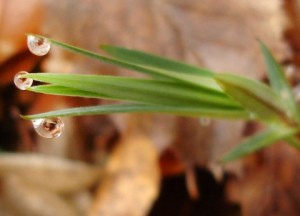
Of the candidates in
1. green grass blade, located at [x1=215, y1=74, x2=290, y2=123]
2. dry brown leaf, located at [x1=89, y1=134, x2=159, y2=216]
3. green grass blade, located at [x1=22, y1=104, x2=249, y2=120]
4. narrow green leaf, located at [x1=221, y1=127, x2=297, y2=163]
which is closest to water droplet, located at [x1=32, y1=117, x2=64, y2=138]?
green grass blade, located at [x1=22, y1=104, x2=249, y2=120]

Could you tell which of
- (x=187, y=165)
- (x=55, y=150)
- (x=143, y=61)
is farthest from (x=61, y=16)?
(x=143, y=61)

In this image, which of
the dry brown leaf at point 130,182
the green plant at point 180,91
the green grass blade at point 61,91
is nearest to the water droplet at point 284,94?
the green plant at point 180,91

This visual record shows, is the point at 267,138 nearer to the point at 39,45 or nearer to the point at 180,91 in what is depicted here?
the point at 180,91

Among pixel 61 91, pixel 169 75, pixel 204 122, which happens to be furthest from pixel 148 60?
pixel 204 122

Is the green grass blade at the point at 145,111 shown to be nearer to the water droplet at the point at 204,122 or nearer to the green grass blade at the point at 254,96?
the green grass blade at the point at 254,96

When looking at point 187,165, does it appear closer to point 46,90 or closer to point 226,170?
point 226,170
